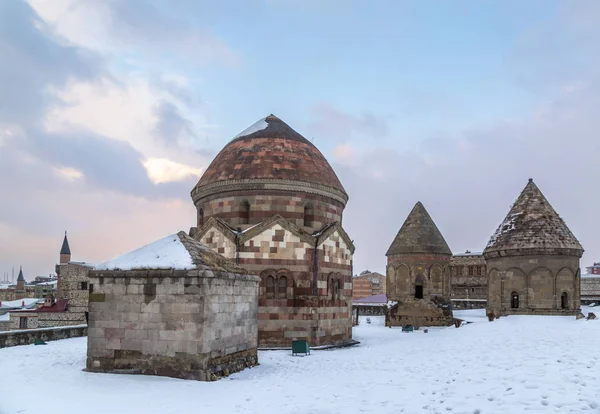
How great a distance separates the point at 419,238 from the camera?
34688 mm

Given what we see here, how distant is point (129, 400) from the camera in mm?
10469

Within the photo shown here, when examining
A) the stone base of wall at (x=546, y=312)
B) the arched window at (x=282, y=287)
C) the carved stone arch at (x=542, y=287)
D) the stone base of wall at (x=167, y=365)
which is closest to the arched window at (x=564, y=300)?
the stone base of wall at (x=546, y=312)

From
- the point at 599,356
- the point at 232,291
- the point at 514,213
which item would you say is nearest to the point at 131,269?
the point at 232,291

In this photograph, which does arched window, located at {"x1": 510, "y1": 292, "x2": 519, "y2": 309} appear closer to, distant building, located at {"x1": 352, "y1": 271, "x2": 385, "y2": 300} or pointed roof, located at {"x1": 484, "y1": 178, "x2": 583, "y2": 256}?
pointed roof, located at {"x1": 484, "y1": 178, "x2": 583, "y2": 256}

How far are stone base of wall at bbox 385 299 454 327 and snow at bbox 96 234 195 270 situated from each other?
72.8 ft

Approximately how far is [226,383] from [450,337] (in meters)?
12.1

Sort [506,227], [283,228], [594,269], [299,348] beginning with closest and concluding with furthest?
[299,348]
[283,228]
[506,227]
[594,269]

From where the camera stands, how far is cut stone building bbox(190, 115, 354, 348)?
21.4 metres

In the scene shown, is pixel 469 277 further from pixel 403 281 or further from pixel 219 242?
pixel 219 242

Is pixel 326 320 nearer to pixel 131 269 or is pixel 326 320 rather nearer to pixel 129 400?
pixel 131 269

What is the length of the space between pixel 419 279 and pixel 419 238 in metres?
2.73

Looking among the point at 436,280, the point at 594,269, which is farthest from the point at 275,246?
the point at 594,269

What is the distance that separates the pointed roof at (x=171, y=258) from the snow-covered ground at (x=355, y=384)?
2.81 metres

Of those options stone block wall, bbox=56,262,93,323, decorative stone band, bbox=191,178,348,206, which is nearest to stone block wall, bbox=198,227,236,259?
decorative stone band, bbox=191,178,348,206
